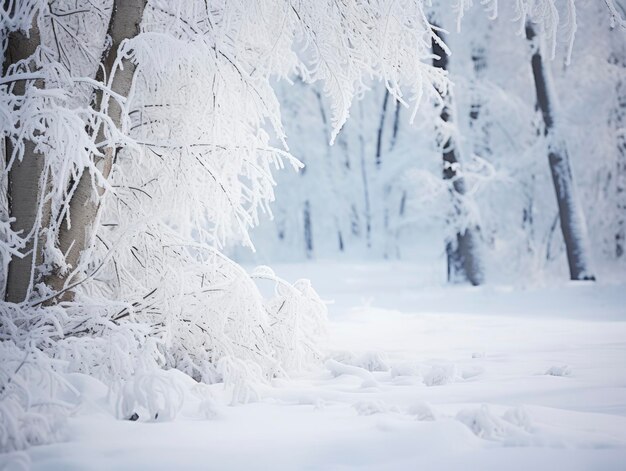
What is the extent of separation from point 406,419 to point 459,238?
9.97m

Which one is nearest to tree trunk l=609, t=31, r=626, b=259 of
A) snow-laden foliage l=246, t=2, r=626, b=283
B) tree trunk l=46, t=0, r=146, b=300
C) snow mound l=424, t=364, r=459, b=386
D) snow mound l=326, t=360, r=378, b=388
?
snow-laden foliage l=246, t=2, r=626, b=283

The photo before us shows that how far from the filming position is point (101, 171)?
13.1 feet

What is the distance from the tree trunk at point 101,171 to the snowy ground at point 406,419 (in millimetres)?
1139

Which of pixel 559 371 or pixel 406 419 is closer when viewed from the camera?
pixel 406 419

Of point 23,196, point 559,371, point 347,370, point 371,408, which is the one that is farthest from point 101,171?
point 559,371

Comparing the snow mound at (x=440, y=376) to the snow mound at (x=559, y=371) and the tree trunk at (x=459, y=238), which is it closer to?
the snow mound at (x=559, y=371)

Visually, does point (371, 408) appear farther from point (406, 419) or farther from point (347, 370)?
point (347, 370)

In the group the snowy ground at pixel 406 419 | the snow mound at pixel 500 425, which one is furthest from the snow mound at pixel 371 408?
the snow mound at pixel 500 425

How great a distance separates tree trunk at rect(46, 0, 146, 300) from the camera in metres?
3.99

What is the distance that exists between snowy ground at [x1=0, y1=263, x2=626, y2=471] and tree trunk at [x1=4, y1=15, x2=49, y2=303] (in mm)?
1048

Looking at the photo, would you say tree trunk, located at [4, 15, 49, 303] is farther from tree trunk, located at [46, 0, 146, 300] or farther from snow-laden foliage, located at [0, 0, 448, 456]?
tree trunk, located at [46, 0, 146, 300]

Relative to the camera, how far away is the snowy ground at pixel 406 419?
95.3 inches

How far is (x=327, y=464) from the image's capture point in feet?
7.88

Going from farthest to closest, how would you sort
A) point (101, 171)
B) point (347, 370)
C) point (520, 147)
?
point (520, 147) < point (347, 370) < point (101, 171)
